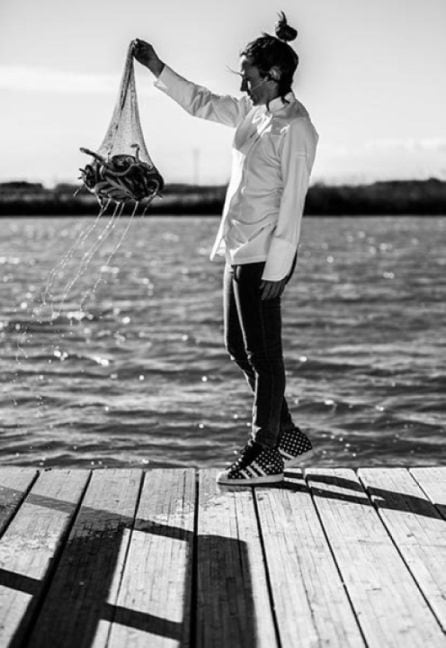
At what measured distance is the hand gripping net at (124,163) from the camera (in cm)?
464

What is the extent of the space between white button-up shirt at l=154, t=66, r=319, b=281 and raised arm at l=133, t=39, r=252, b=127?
14cm

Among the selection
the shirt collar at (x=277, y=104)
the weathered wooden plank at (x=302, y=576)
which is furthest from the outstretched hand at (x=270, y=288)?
the weathered wooden plank at (x=302, y=576)

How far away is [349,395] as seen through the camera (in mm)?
12320

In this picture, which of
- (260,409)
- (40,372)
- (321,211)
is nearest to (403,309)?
Answer: (40,372)

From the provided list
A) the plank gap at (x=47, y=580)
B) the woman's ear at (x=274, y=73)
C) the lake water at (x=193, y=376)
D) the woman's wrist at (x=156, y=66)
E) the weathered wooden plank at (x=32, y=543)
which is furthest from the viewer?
the lake water at (x=193, y=376)

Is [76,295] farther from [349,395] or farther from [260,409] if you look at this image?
[260,409]

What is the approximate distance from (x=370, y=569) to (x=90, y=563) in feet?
3.13

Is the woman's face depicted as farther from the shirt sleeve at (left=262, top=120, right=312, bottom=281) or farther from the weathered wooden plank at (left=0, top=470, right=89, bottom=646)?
the weathered wooden plank at (left=0, top=470, right=89, bottom=646)

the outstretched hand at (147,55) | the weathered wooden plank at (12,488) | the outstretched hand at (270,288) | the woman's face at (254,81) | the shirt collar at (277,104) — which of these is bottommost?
the weathered wooden plank at (12,488)

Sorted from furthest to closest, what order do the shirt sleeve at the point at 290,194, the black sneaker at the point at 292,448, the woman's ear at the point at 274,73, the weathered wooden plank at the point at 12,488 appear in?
the black sneaker at the point at 292,448
the woman's ear at the point at 274,73
the shirt sleeve at the point at 290,194
the weathered wooden plank at the point at 12,488

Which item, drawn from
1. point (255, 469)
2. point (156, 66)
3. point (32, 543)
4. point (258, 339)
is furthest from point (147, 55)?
point (32, 543)

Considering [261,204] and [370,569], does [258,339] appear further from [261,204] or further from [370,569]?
[370,569]

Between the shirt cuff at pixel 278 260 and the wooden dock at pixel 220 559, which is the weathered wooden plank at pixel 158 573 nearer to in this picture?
the wooden dock at pixel 220 559

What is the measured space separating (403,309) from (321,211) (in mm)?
100531
